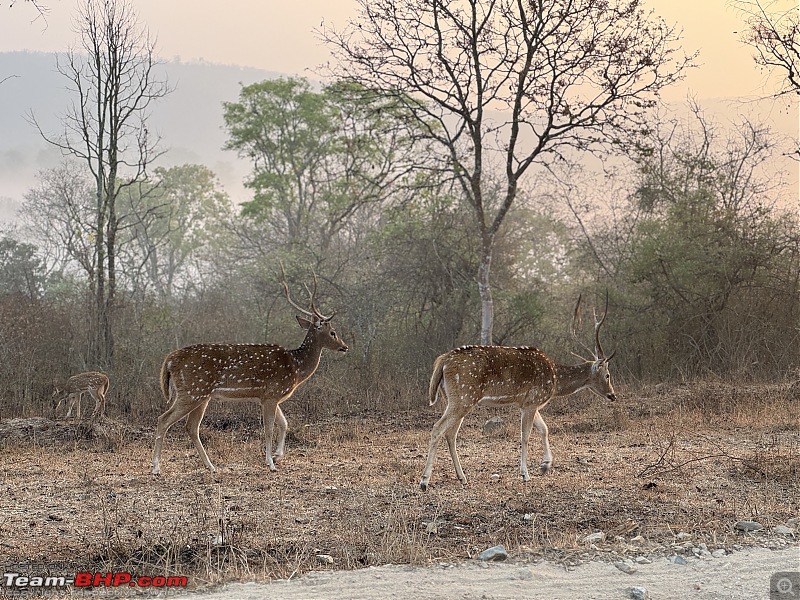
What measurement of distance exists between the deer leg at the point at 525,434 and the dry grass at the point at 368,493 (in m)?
0.16

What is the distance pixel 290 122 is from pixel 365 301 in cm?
1740

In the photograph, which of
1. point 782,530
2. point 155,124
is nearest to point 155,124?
point 155,124

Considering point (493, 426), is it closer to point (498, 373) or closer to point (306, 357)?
point (306, 357)

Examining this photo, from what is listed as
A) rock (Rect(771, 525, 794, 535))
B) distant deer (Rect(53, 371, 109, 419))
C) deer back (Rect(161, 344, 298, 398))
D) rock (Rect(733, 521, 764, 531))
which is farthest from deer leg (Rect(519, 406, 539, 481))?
distant deer (Rect(53, 371, 109, 419))

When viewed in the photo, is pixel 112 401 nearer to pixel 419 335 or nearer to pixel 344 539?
pixel 419 335

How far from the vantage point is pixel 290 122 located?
35.7 metres

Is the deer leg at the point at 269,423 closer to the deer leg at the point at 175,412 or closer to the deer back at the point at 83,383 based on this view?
the deer leg at the point at 175,412

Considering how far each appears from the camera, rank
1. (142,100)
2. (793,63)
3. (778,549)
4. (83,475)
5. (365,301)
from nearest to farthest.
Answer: (778,549), (83,475), (793,63), (142,100), (365,301)

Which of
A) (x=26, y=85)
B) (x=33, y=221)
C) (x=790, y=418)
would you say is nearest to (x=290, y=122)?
(x=33, y=221)

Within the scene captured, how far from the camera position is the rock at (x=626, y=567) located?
20.4ft

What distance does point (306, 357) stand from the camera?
450 inches

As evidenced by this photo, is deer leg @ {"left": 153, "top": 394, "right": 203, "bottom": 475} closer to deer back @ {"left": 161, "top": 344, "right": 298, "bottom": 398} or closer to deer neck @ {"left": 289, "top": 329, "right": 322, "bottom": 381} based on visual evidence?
deer back @ {"left": 161, "top": 344, "right": 298, "bottom": 398}

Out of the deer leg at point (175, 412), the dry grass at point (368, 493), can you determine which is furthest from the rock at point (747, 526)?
the deer leg at point (175, 412)

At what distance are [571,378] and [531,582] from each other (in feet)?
16.6
